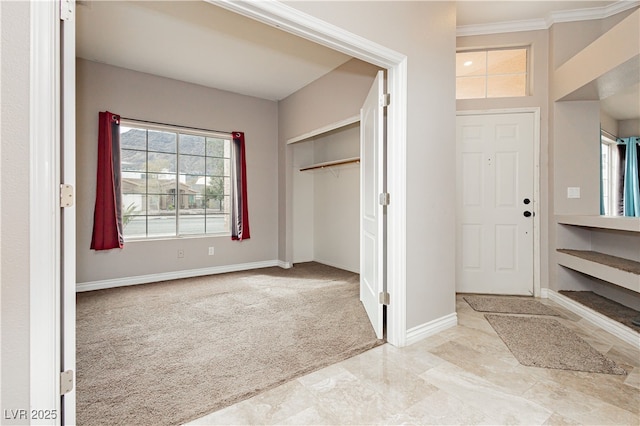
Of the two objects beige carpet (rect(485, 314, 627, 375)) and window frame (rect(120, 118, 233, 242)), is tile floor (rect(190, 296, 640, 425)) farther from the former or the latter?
window frame (rect(120, 118, 233, 242))

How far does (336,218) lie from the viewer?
497 cm

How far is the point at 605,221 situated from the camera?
2.64 metres

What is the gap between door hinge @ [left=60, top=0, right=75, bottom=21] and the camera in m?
1.11

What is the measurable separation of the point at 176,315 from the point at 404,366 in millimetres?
2078

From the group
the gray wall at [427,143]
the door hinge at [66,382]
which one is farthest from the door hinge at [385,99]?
the door hinge at [66,382]

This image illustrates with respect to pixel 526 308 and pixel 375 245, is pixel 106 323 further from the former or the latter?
pixel 526 308

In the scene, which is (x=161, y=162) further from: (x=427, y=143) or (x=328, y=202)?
(x=427, y=143)

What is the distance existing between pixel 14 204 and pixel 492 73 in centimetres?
417

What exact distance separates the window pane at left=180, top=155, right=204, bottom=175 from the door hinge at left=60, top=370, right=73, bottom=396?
3568mm

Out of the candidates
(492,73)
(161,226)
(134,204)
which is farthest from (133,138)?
(492,73)

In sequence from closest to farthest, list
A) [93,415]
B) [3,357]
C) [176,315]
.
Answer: [3,357] → [93,415] → [176,315]

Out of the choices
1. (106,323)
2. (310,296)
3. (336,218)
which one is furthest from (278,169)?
(106,323)

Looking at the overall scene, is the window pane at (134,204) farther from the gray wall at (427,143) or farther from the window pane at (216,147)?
the gray wall at (427,143)

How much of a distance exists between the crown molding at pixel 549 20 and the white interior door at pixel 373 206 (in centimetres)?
171
